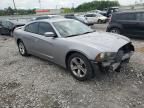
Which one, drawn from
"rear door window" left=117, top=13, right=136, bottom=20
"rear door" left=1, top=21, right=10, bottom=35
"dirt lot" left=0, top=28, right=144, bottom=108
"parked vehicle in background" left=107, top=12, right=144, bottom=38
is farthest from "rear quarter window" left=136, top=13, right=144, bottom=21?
"rear door" left=1, top=21, right=10, bottom=35

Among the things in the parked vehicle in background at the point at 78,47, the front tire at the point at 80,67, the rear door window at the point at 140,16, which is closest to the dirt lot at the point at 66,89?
the front tire at the point at 80,67

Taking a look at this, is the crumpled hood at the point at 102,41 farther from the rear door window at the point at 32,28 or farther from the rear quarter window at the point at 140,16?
the rear quarter window at the point at 140,16

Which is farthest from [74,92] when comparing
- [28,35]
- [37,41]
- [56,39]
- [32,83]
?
[28,35]

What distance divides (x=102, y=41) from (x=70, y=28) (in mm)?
1231

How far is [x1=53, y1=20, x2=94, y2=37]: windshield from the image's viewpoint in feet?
16.5

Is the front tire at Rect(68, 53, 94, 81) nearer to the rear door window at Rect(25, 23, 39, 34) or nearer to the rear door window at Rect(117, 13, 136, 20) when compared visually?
the rear door window at Rect(25, 23, 39, 34)

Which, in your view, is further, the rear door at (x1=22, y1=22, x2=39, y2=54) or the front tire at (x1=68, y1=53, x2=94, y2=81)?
the rear door at (x1=22, y1=22, x2=39, y2=54)

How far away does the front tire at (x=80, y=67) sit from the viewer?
4164 mm

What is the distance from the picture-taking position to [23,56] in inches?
276

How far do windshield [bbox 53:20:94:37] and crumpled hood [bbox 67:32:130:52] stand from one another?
0.33 metres

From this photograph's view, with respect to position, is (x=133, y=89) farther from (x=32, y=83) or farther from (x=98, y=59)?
(x=32, y=83)

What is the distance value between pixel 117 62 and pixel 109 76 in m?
0.60

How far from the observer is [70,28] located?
17.3 feet

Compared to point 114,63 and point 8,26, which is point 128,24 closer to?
point 114,63
